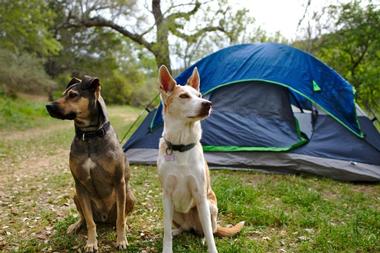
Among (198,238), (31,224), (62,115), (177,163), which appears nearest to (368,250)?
(198,238)

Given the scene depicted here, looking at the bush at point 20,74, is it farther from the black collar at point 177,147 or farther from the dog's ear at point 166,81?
the black collar at point 177,147

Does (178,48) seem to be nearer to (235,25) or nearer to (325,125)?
(235,25)

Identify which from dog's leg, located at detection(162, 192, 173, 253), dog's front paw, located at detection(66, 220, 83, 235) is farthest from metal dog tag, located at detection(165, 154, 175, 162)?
dog's front paw, located at detection(66, 220, 83, 235)

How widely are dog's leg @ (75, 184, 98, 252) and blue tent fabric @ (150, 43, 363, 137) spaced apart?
140 inches

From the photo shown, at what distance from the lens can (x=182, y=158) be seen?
2.99 metres

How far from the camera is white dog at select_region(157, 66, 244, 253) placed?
9.73 ft

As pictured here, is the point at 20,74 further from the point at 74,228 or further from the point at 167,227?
the point at 167,227

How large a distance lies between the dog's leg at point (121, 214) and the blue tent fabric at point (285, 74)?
351cm

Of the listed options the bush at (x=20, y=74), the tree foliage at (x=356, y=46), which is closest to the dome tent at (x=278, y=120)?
the tree foliage at (x=356, y=46)

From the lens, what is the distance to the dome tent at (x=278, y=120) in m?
5.92

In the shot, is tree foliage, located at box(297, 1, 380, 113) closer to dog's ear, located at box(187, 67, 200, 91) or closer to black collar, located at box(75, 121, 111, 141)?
dog's ear, located at box(187, 67, 200, 91)

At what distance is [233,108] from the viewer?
6605 millimetres

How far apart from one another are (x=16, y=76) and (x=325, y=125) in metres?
19.6

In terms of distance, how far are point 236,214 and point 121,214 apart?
1.57m
